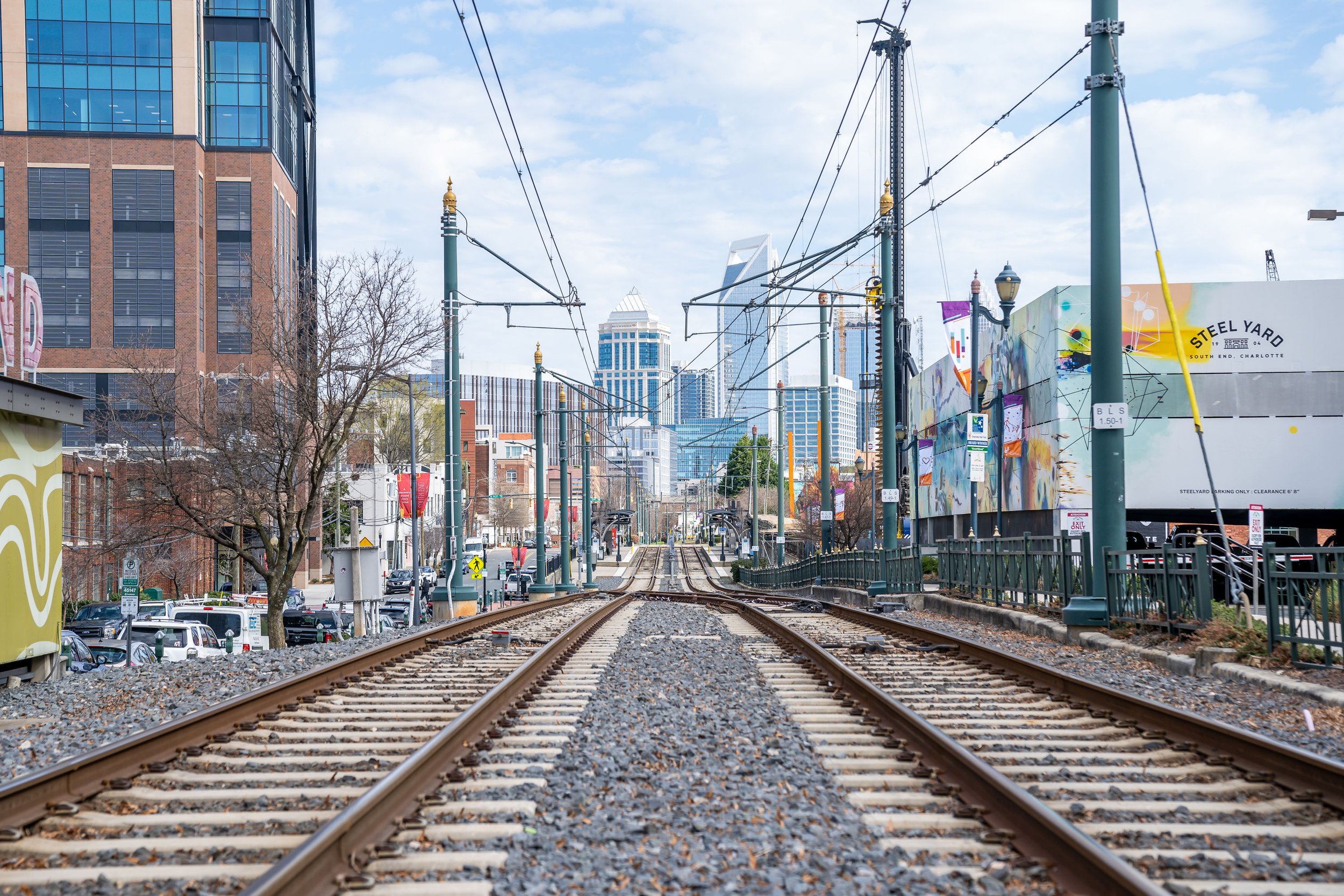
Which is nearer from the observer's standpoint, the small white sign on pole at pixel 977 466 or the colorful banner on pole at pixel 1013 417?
the colorful banner on pole at pixel 1013 417

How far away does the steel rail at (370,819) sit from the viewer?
14.6ft

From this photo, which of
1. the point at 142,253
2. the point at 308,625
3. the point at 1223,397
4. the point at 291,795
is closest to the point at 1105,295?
the point at 291,795

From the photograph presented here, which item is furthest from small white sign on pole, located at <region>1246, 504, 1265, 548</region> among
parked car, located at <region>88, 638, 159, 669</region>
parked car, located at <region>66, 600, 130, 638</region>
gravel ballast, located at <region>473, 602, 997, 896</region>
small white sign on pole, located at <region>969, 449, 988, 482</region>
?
parked car, located at <region>66, 600, 130, 638</region>

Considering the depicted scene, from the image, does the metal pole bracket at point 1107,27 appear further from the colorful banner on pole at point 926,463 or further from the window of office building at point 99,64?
the window of office building at point 99,64

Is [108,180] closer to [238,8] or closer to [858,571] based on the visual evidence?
[238,8]

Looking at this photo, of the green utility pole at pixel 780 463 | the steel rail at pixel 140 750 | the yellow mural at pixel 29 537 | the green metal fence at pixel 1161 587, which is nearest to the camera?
the steel rail at pixel 140 750

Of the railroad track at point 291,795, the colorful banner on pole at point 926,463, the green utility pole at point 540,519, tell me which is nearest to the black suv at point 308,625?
the green utility pole at point 540,519

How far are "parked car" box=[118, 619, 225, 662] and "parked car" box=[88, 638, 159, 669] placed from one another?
297 millimetres

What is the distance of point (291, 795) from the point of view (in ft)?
20.8

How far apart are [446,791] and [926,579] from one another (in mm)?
25676

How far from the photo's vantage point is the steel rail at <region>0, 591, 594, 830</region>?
Answer: 19.5 ft

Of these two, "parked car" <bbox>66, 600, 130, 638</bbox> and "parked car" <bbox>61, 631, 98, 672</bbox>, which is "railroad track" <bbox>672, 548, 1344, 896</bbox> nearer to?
"parked car" <bbox>61, 631, 98, 672</bbox>

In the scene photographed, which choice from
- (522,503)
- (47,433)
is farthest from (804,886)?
(522,503)

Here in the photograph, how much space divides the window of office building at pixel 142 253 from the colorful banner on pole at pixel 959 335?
51.0 m
